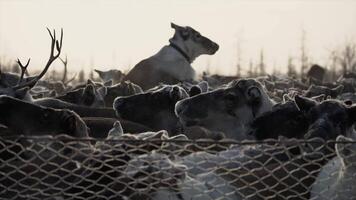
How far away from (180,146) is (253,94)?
2.92 meters

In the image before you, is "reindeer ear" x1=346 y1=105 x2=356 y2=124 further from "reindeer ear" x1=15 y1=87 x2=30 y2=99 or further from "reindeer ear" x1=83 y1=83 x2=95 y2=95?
"reindeer ear" x1=83 y1=83 x2=95 y2=95

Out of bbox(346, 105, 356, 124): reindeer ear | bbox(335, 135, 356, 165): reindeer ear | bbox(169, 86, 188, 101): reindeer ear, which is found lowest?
bbox(169, 86, 188, 101): reindeer ear

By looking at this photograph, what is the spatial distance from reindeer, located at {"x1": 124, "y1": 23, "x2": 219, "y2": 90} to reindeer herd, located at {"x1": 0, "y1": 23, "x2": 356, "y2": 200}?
2795 mm

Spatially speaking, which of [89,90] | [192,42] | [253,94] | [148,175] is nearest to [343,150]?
[148,175]

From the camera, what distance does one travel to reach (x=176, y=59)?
42.8ft

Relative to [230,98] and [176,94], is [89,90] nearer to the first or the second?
[176,94]

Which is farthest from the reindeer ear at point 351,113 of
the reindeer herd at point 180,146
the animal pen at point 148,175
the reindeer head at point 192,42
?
the reindeer head at point 192,42

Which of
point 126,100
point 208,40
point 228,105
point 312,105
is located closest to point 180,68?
point 208,40

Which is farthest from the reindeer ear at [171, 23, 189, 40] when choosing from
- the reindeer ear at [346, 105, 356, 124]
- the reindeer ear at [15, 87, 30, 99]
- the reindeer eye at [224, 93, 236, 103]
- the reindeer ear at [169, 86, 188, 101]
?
the reindeer ear at [346, 105, 356, 124]

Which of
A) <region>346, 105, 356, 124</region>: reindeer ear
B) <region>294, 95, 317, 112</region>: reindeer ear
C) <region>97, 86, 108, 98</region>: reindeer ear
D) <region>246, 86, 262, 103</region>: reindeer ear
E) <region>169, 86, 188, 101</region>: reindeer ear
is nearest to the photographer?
<region>346, 105, 356, 124</region>: reindeer ear

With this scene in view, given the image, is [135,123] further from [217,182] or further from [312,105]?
[217,182]

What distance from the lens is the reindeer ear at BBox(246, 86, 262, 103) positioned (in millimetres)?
6027

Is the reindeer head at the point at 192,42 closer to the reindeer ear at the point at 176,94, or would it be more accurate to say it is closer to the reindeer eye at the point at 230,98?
the reindeer ear at the point at 176,94

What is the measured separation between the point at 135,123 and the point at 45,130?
1889 millimetres
